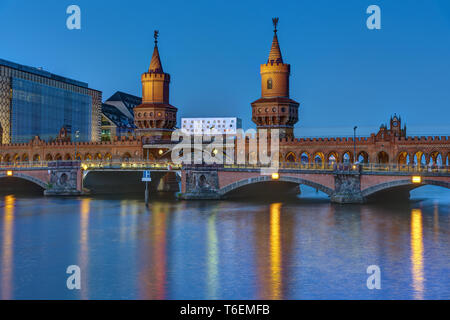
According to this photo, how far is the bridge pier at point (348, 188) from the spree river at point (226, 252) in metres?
2.47

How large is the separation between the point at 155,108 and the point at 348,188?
50.7m

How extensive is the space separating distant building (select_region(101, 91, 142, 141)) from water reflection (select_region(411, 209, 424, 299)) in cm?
12592

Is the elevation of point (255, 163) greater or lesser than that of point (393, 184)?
greater

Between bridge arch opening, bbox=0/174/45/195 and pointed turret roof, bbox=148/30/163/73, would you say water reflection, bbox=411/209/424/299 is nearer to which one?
pointed turret roof, bbox=148/30/163/73

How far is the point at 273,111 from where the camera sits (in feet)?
300

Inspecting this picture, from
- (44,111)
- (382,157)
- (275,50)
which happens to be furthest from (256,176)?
(44,111)

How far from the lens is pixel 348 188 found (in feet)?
207

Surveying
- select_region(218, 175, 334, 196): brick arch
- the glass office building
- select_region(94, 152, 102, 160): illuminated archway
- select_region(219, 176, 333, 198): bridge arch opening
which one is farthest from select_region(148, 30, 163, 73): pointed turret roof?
the glass office building

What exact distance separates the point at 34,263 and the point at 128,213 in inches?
1060

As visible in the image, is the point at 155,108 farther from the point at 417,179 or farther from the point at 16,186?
the point at 417,179

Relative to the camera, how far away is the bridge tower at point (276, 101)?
299 ft

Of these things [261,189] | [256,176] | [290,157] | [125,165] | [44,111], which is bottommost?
[261,189]

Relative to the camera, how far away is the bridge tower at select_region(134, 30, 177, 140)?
4080 inches
